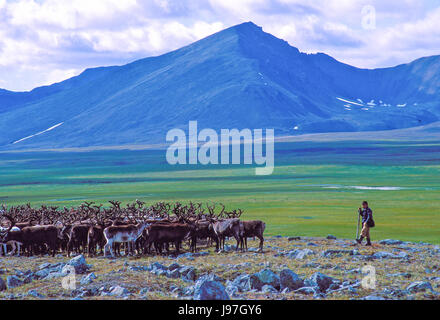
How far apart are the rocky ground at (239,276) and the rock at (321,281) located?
0.06 feet

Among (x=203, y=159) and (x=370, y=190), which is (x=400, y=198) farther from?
(x=203, y=159)

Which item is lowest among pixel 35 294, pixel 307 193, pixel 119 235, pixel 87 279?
pixel 35 294

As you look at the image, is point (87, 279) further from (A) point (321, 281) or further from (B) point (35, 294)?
(A) point (321, 281)

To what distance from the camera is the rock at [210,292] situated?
1287 centimetres

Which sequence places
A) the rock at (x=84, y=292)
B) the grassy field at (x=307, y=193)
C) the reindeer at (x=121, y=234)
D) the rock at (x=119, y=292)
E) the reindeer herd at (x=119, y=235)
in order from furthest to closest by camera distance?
the grassy field at (x=307, y=193)
the reindeer herd at (x=119, y=235)
the reindeer at (x=121, y=234)
the rock at (x=84, y=292)
the rock at (x=119, y=292)

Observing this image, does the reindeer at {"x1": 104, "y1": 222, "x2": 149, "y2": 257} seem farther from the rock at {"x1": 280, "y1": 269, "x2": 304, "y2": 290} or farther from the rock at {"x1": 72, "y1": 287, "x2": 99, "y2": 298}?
the rock at {"x1": 280, "y1": 269, "x2": 304, "y2": 290}

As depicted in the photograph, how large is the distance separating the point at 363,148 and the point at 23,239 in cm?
15365

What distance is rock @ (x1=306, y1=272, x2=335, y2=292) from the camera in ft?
48.6

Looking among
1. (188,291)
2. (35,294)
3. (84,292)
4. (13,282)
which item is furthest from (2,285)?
(188,291)

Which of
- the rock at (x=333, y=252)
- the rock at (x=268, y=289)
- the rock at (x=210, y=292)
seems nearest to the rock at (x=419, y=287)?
the rock at (x=268, y=289)

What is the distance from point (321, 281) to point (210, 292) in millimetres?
3171

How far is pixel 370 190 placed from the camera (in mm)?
65625

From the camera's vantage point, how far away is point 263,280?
15.1m

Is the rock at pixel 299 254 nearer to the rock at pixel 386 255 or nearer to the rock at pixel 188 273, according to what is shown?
the rock at pixel 386 255
